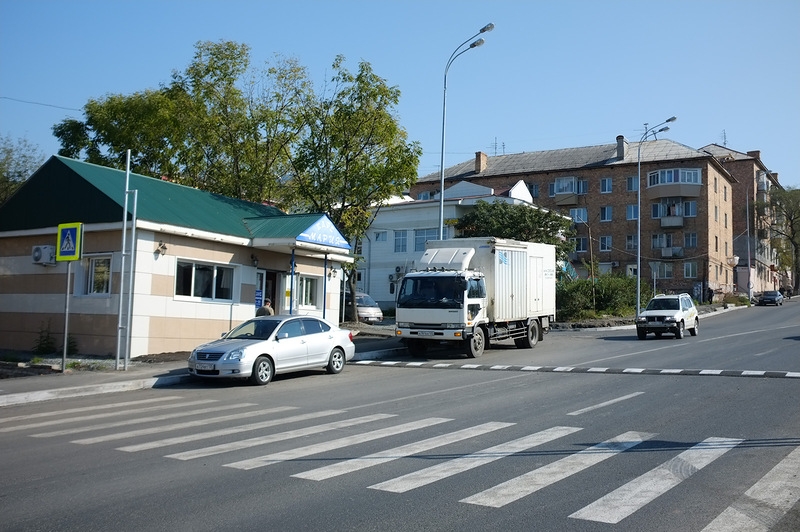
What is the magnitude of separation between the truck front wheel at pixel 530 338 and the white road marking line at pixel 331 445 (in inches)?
574

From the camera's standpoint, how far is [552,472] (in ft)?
24.1

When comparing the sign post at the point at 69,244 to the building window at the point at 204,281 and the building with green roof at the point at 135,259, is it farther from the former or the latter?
the building window at the point at 204,281

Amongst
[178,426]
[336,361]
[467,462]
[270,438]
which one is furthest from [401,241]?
[467,462]

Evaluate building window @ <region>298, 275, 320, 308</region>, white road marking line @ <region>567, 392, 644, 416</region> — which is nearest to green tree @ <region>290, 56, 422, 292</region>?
building window @ <region>298, 275, 320, 308</region>

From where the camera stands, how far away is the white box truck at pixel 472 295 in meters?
21.0

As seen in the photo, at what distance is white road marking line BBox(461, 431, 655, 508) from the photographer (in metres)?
6.38

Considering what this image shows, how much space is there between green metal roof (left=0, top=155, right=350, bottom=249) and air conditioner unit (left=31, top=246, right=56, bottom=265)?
0.67 meters

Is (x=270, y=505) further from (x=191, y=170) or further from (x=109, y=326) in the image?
(x=191, y=170)

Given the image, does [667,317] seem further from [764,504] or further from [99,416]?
[764,504]

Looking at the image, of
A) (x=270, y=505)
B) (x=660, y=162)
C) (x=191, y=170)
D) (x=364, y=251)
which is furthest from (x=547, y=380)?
(x=660, y=162)

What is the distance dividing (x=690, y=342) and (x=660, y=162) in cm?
4012

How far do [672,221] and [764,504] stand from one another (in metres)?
60.9

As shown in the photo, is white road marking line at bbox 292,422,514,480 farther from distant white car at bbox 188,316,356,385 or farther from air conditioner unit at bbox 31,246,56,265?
air conditioner unit at bbox 31,246,56,265

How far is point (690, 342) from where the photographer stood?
2720cm
